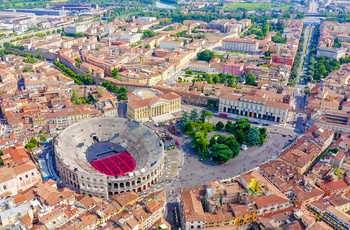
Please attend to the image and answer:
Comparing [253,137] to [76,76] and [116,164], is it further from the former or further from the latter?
[76,76]

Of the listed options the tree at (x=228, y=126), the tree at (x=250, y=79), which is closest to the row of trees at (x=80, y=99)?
the tree at (x=228, y=126)

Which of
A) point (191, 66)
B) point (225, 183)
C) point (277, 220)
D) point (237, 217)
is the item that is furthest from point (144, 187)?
point (191, 66)

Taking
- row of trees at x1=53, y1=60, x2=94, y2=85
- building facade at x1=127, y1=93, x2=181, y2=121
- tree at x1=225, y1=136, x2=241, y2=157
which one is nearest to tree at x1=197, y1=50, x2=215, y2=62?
row of trees at x1=53, y1=60, x2=94, y2=85

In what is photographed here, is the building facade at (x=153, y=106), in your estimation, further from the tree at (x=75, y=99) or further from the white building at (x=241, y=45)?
the white building at (x=241, y=45)

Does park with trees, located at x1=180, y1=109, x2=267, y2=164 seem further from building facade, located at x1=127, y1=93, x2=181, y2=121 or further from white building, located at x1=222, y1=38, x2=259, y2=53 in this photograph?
white building, located at x1=222, y1=38, x2=259, y2=53

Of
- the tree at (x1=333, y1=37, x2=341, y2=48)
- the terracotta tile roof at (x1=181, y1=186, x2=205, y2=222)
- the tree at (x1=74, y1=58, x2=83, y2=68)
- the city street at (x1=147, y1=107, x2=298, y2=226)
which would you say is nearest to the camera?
the terracotta tile roof at (x1=181, y1=186, x2=205, y2=222)

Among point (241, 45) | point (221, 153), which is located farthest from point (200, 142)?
point (241, 45)

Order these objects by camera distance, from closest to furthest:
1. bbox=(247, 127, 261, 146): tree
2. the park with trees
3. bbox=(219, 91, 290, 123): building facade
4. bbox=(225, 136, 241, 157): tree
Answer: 1. the park with trees
2. bbox=(225, 136, 241, 157): tree
3. bbox=(247, 127, 261, 146): tree
4. bbox=(219, 91, 290, 123): building facade
